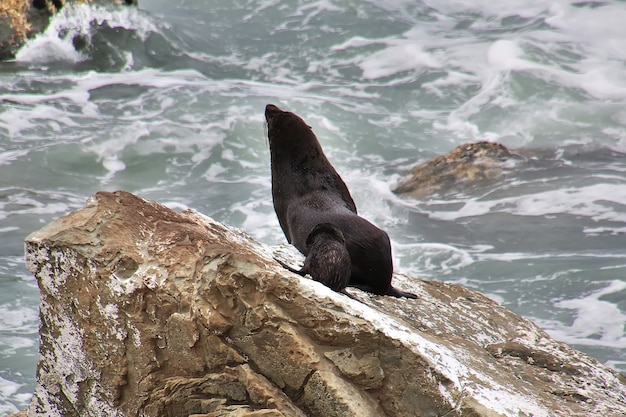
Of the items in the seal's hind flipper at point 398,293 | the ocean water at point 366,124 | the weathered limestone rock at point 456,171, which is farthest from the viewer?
the weathered limestone rock at point 456,171

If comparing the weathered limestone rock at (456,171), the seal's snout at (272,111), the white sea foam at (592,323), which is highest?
the seal's snout at (272,111)

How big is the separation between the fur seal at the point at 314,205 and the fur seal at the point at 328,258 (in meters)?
0.04

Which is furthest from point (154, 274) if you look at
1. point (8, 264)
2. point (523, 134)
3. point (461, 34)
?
point (461, 34)

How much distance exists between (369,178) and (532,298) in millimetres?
4024

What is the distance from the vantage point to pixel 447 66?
17.4 m

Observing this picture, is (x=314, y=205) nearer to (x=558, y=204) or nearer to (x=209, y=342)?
(x=209, y=342)

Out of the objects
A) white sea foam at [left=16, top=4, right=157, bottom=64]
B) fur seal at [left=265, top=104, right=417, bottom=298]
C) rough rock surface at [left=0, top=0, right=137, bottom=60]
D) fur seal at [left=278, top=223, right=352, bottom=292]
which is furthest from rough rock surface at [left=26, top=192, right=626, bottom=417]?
white sea foam at [left=16, top=4, right=157, bottom=64]

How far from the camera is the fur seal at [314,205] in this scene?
4719 millimetres

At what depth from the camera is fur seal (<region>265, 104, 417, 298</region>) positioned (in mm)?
4719

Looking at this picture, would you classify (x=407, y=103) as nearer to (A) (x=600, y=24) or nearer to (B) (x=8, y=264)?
(A) (x=600, y=24)

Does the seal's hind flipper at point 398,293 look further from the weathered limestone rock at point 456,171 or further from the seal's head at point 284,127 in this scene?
the weathered limestone rock at point 456,171

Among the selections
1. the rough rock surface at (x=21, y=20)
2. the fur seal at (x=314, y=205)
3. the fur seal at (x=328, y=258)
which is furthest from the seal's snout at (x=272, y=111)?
the rough rock surface at (x=21, y=20)

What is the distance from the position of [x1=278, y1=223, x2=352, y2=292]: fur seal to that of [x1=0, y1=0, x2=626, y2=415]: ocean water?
128 inches

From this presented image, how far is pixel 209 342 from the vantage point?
3.49 meters
